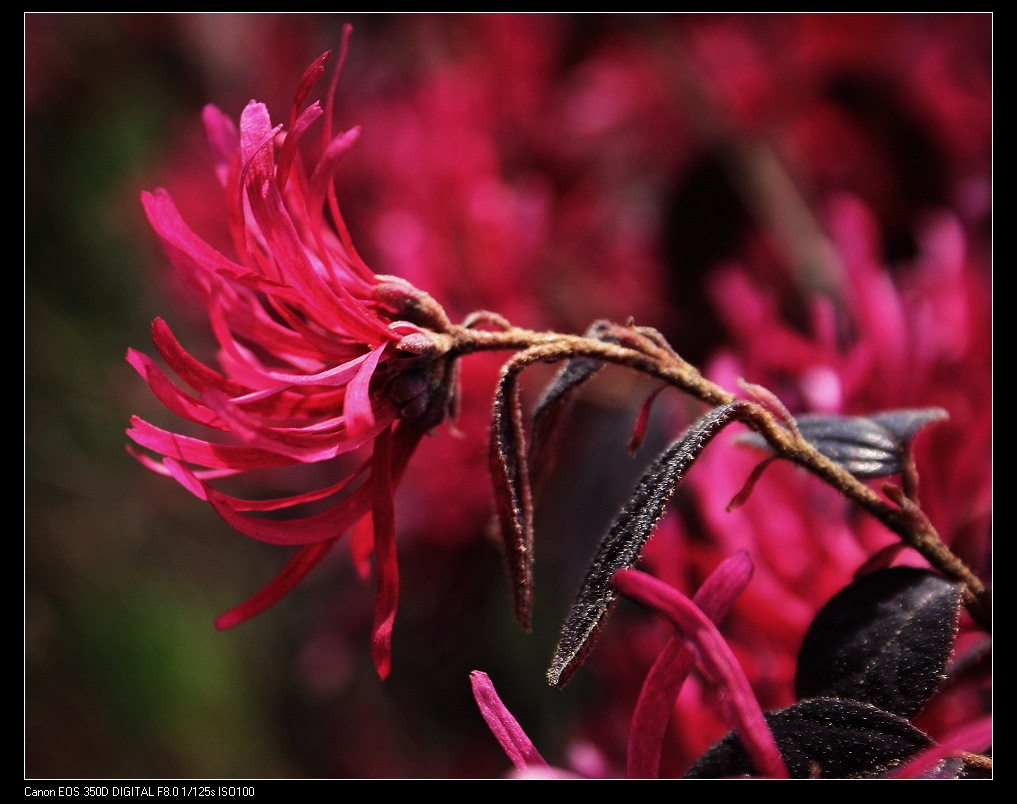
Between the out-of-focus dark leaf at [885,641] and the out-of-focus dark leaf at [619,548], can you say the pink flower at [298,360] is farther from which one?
the out-of-focus dark leaf at [885,641]

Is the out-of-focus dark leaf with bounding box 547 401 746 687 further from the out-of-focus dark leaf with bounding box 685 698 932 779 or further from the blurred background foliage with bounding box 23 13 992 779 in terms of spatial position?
the blurred background foliage with bounding box 23 13 992 779

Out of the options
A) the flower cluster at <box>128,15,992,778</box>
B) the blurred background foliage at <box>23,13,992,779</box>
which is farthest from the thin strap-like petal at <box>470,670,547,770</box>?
the blurred background foliage at <box>23,13,992,779</box>

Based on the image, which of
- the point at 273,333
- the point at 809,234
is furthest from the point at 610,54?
the point at 273,333

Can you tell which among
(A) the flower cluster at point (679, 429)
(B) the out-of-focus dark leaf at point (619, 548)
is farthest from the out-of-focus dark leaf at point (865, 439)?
(B) the out-of-focus dark leaf at point (619, 548)

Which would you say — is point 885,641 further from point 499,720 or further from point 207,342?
point 207,342

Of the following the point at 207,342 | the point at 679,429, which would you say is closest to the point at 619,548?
the point at 679,429

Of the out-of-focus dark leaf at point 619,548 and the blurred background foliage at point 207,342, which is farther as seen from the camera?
the blurred background foliage at point 207,342
